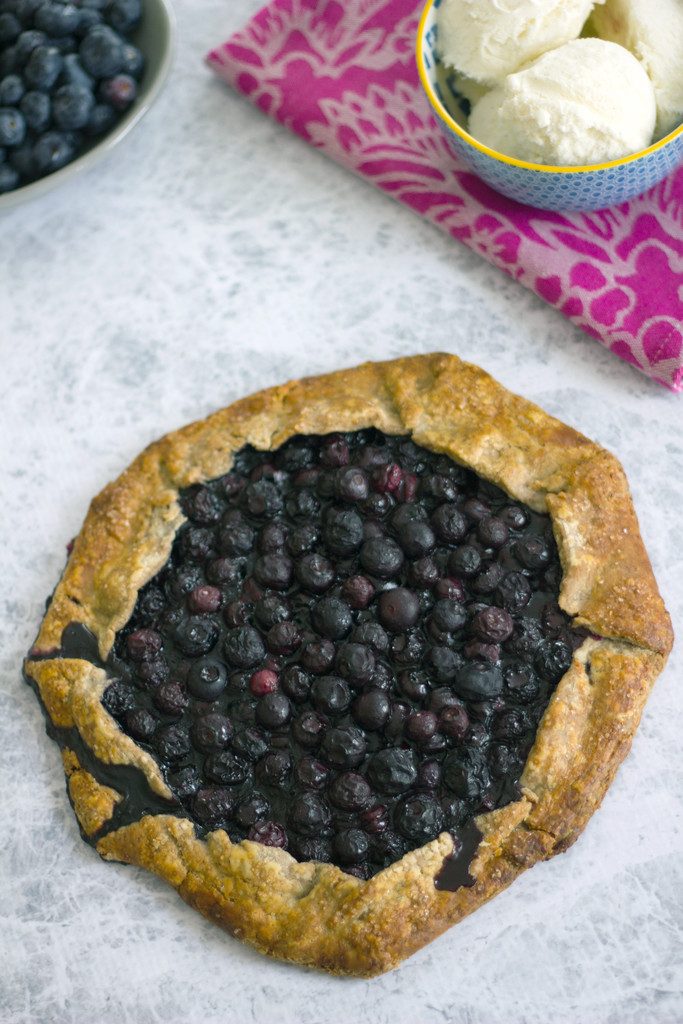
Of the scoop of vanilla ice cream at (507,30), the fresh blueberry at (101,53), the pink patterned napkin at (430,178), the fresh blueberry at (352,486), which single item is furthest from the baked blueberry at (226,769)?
the fresh blueberry at (101,53)

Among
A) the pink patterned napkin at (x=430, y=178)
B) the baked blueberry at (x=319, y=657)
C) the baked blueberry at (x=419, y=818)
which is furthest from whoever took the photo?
the pink patterned napkin at (x=430, y=178)

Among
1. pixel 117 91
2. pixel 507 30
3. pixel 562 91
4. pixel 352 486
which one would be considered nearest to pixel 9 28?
pixel 117 91

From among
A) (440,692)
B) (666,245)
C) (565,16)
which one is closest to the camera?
(440,692)

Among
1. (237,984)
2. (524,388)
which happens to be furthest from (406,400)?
(237,984)

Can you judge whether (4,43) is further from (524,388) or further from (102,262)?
(524,388)

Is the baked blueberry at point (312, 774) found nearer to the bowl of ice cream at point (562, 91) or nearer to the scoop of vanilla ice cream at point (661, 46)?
the bowl of ice cream at point (562, 91)

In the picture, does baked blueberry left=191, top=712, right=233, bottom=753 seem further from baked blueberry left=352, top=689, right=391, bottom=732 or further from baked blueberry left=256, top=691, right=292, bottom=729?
baked blueberry left=352, top=689, right=391, bottom=732

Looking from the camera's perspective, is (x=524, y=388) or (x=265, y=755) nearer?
(x=265, y=755)
